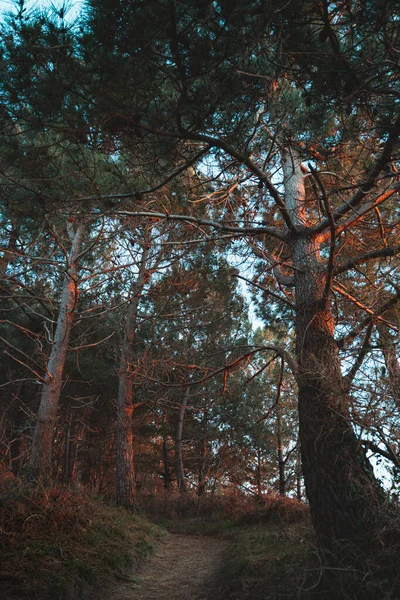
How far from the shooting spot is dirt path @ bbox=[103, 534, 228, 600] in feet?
14.7

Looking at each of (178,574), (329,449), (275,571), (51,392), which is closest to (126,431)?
(51,392)

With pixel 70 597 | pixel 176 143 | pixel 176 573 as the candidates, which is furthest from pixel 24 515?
pixel 176 143

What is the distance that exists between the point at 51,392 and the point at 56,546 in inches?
143

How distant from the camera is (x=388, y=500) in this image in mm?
3238

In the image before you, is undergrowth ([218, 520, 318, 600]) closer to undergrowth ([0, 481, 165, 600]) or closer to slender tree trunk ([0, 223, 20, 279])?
undergrowth ([0, 481, 165, 600])

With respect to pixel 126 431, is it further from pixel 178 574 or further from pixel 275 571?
pixel 275 571

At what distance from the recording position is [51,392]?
7605 millimetres

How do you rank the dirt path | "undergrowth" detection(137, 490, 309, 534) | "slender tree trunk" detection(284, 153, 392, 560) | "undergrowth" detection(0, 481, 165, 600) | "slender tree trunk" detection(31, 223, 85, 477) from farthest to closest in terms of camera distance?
"undergrowth" detection(137, 490, 309, 534), "slender tree trunk" detection(31, 223, 85, 477), the dirt path, "undergrowth" detection(0, 481, 165, 600), "slender tree trunk" detection(284, 153, 392, 560)

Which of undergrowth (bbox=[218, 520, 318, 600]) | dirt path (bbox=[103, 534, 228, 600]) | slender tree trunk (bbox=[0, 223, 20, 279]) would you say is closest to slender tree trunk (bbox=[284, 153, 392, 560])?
undergrowth (bbox=[218, 520, 318, 600])

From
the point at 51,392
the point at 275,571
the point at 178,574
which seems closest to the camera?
the point at 275,571

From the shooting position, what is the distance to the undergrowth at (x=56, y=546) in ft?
11.8

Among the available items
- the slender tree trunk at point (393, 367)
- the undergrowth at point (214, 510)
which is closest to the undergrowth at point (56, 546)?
the slender tree trunk at point (393, 367)

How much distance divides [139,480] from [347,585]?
17.6 metres

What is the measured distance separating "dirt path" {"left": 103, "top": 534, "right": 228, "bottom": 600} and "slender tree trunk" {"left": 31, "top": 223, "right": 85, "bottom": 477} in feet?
7.97
